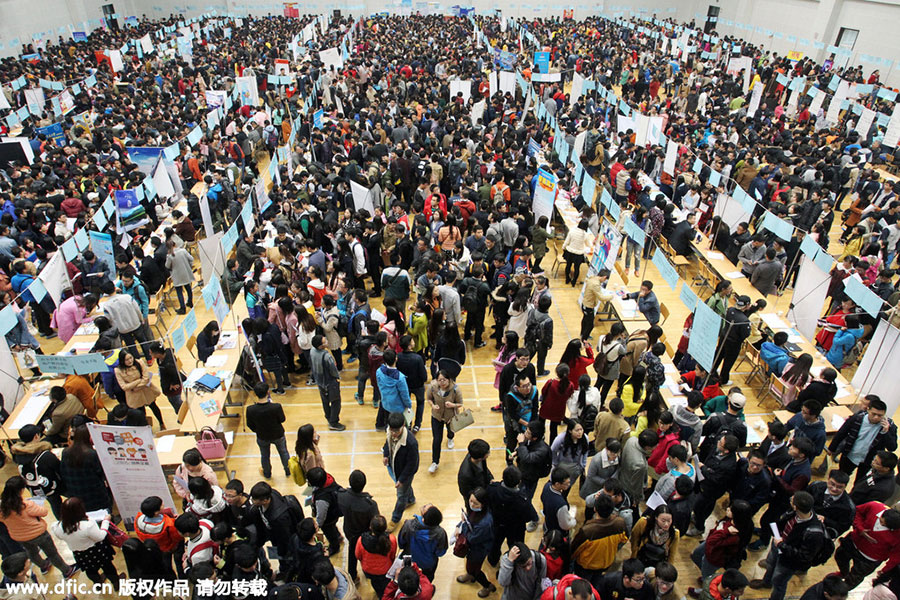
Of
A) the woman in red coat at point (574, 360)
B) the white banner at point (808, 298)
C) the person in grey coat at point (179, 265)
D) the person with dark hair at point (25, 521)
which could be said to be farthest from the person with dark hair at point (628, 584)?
the person in grey coat at point (179, 265)

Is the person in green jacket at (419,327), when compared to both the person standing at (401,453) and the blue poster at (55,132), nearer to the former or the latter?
the person standing at (401,453)

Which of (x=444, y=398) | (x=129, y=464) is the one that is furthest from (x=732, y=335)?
(x=129, y=464)

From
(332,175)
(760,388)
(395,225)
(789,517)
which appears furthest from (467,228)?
(789,517)

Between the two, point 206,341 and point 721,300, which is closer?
point 206,341

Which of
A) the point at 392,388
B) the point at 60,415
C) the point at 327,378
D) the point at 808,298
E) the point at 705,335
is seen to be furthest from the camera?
the point at 808,298

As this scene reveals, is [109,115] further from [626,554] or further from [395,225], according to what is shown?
[626,554]

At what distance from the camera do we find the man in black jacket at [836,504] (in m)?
4.71

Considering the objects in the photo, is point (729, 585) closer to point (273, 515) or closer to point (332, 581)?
point (332, 581)

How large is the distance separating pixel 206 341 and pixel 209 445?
1545 mm

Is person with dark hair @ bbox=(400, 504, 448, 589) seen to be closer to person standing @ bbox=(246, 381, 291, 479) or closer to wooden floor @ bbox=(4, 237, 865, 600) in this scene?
wooden floor @ bbox=(4, 237, 865, 600)

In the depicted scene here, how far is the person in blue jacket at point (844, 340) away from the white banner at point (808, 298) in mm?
312

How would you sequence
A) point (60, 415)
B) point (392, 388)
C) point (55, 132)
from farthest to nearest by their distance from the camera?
1. point (55, 132)
2. point (392, 388)
3. point (60, 415)

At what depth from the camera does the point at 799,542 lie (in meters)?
4.55

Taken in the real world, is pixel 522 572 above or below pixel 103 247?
above
